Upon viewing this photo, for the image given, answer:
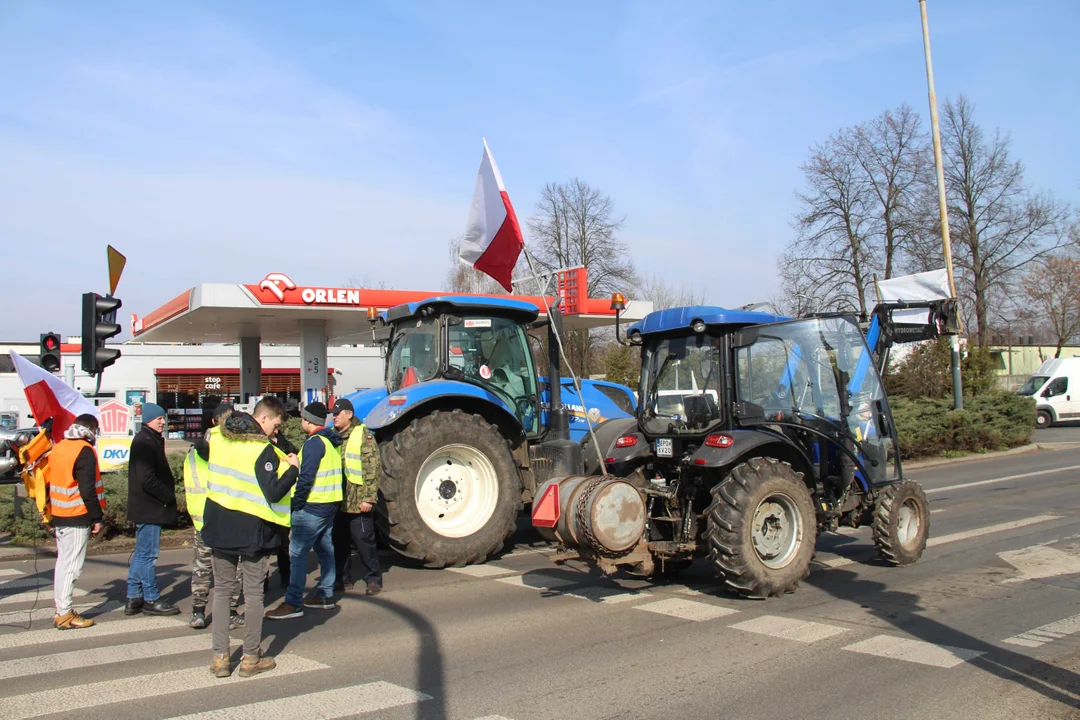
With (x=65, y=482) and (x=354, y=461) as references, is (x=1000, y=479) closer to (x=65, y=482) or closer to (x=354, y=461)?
(x=354, y=461)

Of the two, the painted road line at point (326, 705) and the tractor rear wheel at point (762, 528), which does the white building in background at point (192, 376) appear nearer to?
the tractor rear wheel at point (762, 528)

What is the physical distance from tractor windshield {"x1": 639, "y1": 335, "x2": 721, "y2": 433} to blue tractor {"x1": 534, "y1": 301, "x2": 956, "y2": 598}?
0.04ft

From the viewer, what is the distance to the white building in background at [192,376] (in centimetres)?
3478

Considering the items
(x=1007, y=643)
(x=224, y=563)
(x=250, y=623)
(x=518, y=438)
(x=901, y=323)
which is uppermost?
(x=901, y=323)

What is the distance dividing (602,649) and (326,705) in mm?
1922

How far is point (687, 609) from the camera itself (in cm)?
680

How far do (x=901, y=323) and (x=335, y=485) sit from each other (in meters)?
5.62

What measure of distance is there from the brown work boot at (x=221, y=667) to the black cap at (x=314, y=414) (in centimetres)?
235

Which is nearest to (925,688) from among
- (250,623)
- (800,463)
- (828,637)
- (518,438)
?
(828,637)

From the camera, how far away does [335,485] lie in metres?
7.09

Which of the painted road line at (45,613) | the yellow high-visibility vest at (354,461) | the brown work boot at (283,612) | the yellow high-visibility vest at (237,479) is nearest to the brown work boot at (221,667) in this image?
the yellow high-visibility vest at (237,479)

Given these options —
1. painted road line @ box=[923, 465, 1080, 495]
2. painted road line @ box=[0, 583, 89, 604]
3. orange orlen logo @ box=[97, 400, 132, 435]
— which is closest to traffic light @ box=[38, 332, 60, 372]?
orange orlen logo @ box=[97, 400, 132, 435]

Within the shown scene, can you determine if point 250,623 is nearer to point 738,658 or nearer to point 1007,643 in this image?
point 738,658

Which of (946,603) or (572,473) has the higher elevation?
(572,473)
